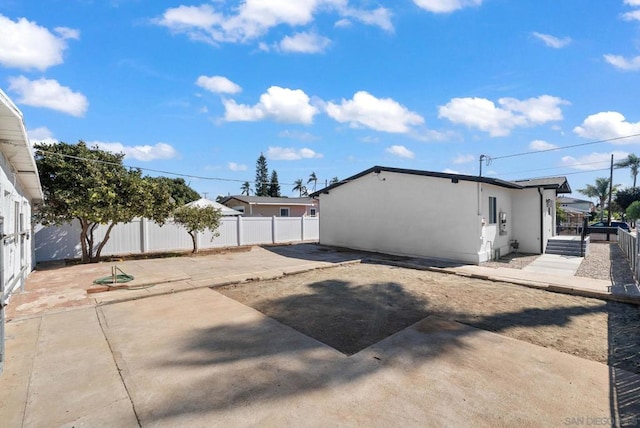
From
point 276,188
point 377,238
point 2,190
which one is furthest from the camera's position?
point 276,188

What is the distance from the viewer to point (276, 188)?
60656 millimetres

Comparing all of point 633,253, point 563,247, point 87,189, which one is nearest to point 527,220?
point 563,247

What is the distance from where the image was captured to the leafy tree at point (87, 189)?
10.5 metres

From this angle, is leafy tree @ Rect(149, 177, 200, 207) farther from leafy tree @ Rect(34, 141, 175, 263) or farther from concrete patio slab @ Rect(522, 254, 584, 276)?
concrete patio slab @ Rect(522, 254, 584, 276)

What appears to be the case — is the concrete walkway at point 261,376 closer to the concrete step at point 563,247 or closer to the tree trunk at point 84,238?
the tree trunk at point 84,238

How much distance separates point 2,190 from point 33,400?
14.9 ft

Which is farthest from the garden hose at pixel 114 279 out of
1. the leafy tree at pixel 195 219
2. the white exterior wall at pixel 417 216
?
the white exterior wall at pixel 417 216

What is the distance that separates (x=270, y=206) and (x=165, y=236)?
1719 cm

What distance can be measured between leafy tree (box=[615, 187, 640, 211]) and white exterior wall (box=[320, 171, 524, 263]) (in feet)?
143

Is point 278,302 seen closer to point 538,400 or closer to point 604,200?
point 538,400

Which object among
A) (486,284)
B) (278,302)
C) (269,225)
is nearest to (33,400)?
(278,302)

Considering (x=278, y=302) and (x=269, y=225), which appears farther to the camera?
(x=269, y=225)

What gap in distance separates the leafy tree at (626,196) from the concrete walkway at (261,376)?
179 feet

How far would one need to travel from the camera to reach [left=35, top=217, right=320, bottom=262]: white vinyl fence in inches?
484
